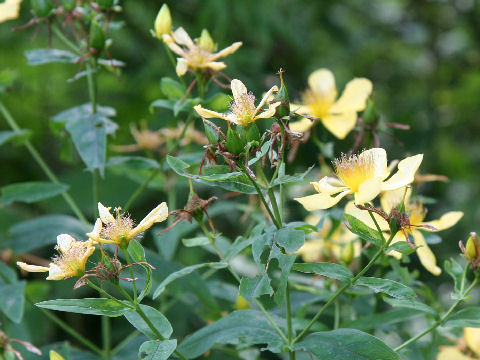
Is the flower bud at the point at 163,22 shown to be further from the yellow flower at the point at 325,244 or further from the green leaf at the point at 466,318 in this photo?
the green leaf at the point at 466,318

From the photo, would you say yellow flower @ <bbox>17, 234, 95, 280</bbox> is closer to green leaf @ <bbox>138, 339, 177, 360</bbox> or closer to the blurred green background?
green leaf @ <bbox>138, 339, 177, 360</bbox>

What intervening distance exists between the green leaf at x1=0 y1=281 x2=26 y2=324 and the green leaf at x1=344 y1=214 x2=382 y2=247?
0.38 m

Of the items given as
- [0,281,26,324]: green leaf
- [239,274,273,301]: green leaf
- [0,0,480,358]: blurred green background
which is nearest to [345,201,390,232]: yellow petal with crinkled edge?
[239,274,273,301]: green leaf

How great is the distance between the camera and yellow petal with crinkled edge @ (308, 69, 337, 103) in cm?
85

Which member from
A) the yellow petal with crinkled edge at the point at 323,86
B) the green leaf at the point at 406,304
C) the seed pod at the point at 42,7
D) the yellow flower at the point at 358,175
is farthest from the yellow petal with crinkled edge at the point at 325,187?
the seed pod at the point at 42,7

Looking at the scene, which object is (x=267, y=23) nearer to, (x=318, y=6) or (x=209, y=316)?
(x=318, y=6)

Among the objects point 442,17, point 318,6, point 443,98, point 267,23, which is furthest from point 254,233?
point 442,17

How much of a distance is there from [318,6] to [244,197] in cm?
92

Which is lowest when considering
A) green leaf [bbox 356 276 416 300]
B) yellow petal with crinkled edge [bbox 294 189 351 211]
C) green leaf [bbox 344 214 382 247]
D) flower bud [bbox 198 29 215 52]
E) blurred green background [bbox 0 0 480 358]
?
blurred green background [bbox 0 0 480 358]

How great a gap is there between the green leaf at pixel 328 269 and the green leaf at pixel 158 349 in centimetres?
12

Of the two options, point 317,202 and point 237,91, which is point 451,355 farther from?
point 237,91

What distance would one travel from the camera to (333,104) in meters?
0.84

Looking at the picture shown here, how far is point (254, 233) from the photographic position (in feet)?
1.88

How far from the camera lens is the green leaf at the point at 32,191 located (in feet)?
2.66
